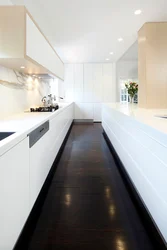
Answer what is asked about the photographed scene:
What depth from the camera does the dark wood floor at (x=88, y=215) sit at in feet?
4.93

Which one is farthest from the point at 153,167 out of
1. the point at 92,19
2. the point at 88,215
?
the point at 92,19

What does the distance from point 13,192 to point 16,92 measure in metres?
2.05

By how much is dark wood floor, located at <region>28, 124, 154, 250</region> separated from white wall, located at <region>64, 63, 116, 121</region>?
18.1 feet

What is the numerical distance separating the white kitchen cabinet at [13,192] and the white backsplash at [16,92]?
4.14 feet

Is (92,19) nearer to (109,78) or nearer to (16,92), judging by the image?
(16,92)

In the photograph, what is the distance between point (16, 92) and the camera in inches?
118

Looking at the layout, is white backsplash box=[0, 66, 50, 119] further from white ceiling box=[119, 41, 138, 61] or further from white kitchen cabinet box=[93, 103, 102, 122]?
white kitchen cabinet box=[93, 103, 102, 122]

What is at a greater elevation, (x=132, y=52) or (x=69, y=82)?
(x=132, y=52)

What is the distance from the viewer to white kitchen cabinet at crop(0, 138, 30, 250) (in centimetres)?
109

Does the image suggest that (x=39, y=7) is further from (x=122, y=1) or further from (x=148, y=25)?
(x=148, y=25)

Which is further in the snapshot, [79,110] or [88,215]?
[79,110]

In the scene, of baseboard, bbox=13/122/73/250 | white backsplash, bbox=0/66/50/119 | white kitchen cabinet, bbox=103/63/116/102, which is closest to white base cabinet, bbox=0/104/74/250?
baseboard, bbox=13/122/73/250

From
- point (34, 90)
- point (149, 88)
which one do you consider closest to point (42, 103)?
point (34, 90)

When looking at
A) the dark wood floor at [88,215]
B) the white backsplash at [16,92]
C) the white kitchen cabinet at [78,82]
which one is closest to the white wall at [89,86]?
the white kitchen cabinet at [78,82]
